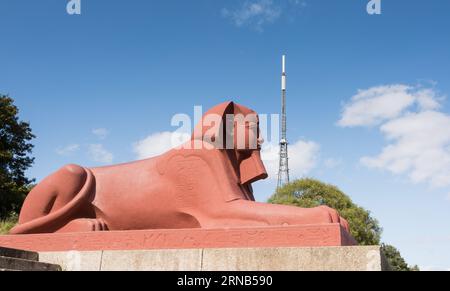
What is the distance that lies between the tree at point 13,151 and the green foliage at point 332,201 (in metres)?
11.7

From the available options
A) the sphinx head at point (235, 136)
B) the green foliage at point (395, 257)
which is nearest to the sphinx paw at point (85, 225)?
the sphinx head at point (235, 136)

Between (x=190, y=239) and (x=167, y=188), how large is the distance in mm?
1247

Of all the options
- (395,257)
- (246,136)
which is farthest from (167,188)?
(395,257)

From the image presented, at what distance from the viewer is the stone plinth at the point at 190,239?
5.91 meters

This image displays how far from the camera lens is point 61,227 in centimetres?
759

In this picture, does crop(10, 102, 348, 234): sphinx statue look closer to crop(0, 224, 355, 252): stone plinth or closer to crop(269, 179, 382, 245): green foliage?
crop(0, 224, 355, 252): stone plinth

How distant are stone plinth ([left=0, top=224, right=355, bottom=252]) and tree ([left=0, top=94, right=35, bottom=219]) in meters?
16.0

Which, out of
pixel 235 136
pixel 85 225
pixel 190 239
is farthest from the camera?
pixel 235 136

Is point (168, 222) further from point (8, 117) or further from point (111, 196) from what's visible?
point (8, 117)

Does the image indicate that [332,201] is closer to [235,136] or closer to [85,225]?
[235,136]

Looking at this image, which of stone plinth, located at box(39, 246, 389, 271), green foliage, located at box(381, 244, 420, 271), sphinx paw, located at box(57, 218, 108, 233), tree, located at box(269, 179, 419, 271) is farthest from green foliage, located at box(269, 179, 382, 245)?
stone plinth, located at box(39, 246, 389, 271)

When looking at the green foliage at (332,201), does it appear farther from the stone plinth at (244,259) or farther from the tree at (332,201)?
the stone plinth at (244,259)

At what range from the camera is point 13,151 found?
23.9 m
